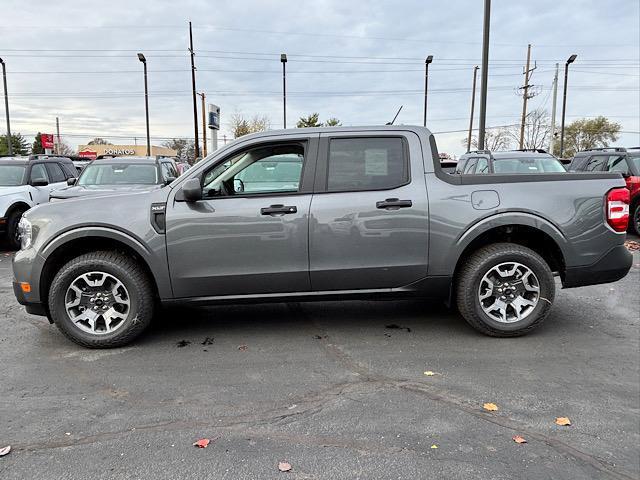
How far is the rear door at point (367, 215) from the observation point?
4.34 meters

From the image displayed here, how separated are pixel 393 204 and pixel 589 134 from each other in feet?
234

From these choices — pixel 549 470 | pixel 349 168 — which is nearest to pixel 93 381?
pixel 349 168

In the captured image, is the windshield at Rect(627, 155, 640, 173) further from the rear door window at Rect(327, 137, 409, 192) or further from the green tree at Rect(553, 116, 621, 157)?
the green tree at Rect(553, 116, 621, 157)

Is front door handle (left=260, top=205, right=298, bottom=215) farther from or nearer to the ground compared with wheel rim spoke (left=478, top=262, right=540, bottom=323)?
farther from the ground

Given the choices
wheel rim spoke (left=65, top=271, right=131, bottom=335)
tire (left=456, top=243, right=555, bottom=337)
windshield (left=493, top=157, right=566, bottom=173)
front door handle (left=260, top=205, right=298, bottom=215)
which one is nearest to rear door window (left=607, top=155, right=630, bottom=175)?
windshield (left=493, top=157, right=566, bottom=173)

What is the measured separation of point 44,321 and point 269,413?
3.30 metres

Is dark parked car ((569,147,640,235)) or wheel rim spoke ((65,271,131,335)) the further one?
dark parked car ((569,147,640,235))

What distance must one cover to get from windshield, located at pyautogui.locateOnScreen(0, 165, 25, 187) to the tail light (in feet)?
35.1

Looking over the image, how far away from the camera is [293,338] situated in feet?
15.2

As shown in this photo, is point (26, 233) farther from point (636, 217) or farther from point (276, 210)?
point (636, 217)

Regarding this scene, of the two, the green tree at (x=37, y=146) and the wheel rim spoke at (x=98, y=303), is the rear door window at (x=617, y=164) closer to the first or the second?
the wheel rim spoke at (x=98, y=303)

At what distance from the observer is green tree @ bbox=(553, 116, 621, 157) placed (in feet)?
211

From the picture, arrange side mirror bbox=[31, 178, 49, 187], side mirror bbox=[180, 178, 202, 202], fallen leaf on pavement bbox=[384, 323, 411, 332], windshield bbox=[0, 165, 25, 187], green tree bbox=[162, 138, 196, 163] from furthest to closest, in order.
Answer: green tree bbox=[162, 138, 196, 163] → side mirror bbox=[31, 178, 49, 187] → windshield bbox=[0, 165, 25, 187] → fallen leaf on pavement bbox=[384, 323, 411, 332] → side mirror bbox=[180, 178, 202, 202]

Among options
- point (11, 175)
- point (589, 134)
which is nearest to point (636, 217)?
point (11, 175)
